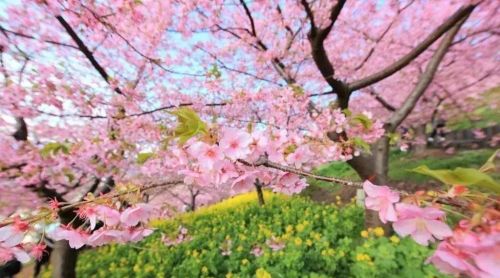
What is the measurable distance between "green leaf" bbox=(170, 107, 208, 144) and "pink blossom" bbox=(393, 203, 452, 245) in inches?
25.9

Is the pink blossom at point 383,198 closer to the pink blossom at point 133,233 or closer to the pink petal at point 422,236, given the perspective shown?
the pink petal at point 422,236

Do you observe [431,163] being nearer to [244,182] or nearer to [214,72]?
[214,72]

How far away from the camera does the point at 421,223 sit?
1.00 meters

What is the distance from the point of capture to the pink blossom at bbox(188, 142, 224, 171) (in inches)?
48.3

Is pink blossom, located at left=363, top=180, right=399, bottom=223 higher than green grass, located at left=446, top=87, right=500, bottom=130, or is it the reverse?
green grass, located at left=446, top=87, right=500, bottom=130

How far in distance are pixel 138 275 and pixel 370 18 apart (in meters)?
7.81

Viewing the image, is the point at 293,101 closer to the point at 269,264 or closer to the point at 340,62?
the point at 269,264

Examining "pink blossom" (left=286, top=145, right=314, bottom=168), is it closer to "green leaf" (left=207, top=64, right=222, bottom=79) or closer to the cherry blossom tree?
the cherry blossom tree

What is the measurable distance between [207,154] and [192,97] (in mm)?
4995

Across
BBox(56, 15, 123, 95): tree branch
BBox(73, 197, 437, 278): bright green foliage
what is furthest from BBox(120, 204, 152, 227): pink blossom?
BBox(56, 15, 123, 95): tree branch

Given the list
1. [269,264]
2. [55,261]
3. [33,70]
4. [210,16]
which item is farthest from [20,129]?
[269,264]

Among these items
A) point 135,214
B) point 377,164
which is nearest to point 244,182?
point 135,214

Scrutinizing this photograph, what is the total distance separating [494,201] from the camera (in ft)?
2.68

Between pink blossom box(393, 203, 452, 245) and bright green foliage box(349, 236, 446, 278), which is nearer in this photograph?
pink blossom box(393, 203, 452, 245)
